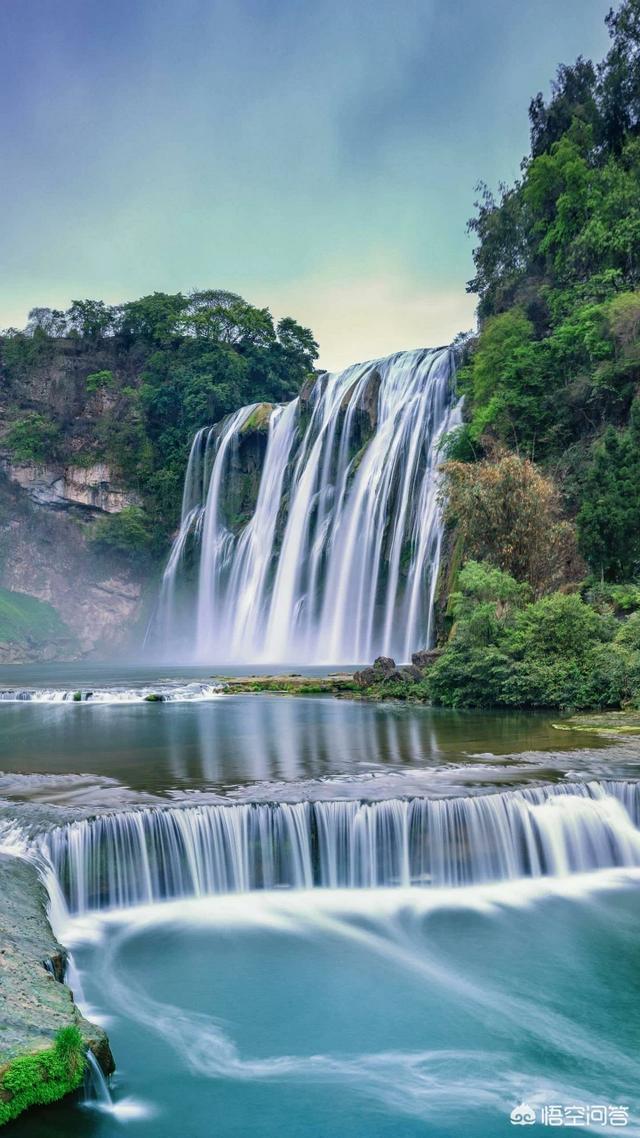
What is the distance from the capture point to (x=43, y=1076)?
198 inches

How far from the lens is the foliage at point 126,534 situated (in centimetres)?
5238

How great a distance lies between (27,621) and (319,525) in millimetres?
21789

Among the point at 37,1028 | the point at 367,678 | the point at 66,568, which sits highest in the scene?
the point at 66,568

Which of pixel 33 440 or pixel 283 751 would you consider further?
pixel 33 440

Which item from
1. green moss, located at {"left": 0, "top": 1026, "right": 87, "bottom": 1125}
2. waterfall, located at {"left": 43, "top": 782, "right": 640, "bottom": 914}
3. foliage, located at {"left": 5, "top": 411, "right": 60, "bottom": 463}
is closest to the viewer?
green moss, located at {"left": 0, "top": 1026, "right": 87, "bottom": 1125}

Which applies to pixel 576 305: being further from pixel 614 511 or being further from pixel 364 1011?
pixel 364 1011

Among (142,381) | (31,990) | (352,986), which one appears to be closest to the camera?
(31,990)

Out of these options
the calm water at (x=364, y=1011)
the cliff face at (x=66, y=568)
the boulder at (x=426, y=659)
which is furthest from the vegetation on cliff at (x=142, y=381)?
the calm water at (x=364, y=1011)

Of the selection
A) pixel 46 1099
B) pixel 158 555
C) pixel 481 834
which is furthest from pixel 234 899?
pixel 158 555

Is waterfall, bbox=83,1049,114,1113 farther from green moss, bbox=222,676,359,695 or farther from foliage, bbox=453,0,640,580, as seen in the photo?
foliage, bbox=453,0,640,580

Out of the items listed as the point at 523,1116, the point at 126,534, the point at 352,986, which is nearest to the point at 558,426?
the point at 352,986

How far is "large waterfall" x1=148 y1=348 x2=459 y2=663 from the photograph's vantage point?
33.6 metres

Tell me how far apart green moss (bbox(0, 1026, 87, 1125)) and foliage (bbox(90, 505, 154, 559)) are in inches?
1897

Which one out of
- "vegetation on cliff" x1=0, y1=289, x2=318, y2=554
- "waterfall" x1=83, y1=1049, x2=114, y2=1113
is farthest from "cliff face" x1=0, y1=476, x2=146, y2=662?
"waterfall" x1=83, y1=1049, x2=114, y2=1113
